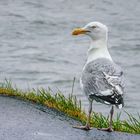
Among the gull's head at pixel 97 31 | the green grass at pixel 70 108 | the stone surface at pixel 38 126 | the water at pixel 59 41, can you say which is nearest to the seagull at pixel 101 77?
the gull's head at pixel 97 31

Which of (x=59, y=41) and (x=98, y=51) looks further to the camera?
(x=59, y=41)

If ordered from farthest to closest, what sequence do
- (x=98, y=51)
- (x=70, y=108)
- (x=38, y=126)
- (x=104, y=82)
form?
(x=70, y=108) → (x=98, y=51) → (x=38, y=126) → (x=104, y=82)

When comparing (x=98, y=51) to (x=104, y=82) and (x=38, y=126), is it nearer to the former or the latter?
(x=104, y=82)

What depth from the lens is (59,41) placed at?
2417 cm

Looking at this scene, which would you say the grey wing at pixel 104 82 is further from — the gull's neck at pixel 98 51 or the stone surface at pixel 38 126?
the stone surface at pixel 38 126

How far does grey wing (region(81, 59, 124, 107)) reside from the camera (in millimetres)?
9219

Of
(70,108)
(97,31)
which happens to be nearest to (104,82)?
(97,31)

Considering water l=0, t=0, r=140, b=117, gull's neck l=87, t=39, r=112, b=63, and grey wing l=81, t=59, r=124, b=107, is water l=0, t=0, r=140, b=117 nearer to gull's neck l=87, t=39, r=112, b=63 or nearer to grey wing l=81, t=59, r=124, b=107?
gull's neck l=87, t=39, r=112, b=63

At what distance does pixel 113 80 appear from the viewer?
9445 millimetres

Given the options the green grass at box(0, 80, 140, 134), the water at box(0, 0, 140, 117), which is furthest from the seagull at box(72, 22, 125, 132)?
the water at box(0, 0, 140, 117)

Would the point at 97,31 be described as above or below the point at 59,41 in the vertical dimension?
above

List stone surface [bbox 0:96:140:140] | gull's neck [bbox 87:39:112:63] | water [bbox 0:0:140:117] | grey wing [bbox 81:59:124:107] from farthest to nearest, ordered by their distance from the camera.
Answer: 1. water [bbox 0:0:140:117]
2. gull's neck [bbox 87:39:112:63]
3. stone surface [bbox 0:96:140:140]
4. grey wing [bbox 81:59:124:107]

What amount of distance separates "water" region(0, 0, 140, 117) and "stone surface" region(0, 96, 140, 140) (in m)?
6.96

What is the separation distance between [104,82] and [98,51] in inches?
45.7
